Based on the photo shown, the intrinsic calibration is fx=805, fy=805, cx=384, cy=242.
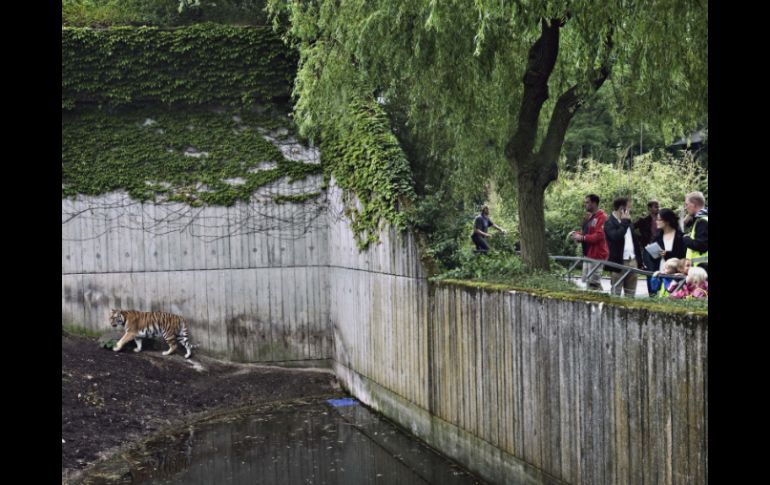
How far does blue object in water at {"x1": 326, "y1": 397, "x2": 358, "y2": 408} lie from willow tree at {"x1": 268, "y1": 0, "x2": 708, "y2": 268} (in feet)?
12.3

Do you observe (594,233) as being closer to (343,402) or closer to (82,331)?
(343,402)

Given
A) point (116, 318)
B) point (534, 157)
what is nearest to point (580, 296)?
point (534, 157)

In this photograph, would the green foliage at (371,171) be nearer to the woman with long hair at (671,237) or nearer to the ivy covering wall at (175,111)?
the ivy covering wall at (175,111)

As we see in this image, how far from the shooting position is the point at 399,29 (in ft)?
25.7

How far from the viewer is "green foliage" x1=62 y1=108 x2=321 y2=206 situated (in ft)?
44.1

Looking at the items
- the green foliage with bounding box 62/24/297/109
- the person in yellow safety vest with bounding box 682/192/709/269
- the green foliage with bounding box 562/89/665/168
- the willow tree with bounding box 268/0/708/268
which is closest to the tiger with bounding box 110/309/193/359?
the green foliage with bounding box 62/24/297/109

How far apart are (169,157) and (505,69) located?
6733mm

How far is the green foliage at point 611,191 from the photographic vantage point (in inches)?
760

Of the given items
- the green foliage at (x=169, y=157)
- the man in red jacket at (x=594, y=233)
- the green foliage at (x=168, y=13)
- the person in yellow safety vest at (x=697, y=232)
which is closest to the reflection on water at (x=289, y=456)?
the person in yellow safety vest at (x=697, y=232)

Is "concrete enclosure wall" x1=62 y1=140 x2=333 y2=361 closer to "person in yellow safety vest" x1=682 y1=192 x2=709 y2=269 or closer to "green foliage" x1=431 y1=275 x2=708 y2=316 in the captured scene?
"green foliage" x1=431 y1=275 x2=708 y2=316

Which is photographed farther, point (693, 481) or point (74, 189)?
point (74, 189)

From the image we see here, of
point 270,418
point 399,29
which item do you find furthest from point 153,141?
point 399,29
